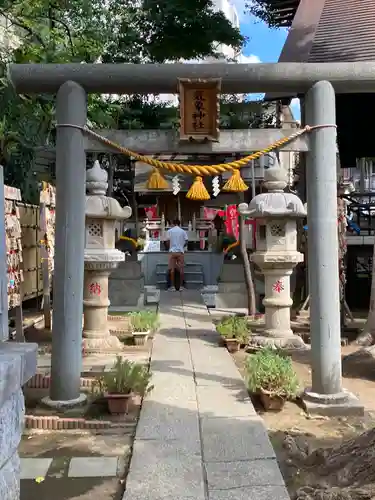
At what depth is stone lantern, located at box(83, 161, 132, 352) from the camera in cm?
880

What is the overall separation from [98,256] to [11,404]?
6543 mm

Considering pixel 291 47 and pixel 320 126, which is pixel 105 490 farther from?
pixel 291 47

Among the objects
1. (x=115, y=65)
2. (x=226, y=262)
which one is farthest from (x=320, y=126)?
(x=226, y=262)

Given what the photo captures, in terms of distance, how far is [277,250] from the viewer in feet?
30.4

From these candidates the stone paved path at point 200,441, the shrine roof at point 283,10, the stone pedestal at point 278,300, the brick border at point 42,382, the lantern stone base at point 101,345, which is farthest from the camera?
the shrine roof at point 283,10

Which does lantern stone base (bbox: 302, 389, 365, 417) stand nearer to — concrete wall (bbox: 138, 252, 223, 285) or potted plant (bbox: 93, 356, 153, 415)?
potted plant (bbox: 93, 356, 153, 415)

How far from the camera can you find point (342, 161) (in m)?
15.7

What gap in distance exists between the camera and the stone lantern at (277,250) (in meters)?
9.10

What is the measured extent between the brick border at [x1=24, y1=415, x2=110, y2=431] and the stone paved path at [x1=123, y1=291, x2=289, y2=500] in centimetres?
43

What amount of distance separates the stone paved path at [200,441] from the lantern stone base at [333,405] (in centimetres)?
70

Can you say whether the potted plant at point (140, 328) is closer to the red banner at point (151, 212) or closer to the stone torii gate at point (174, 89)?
the stone torii gate at point (174, 89)

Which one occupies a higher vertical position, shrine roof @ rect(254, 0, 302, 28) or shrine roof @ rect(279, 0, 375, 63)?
shrine roof @ rect(254, 0, 302, 28)

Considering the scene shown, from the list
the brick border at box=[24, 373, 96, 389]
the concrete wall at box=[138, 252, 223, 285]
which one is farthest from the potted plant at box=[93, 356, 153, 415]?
the concrete wall at box=[138, 252, 223, 285]

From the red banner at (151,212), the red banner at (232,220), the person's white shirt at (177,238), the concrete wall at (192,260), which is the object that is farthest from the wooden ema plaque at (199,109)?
the red banner at (151,212)
